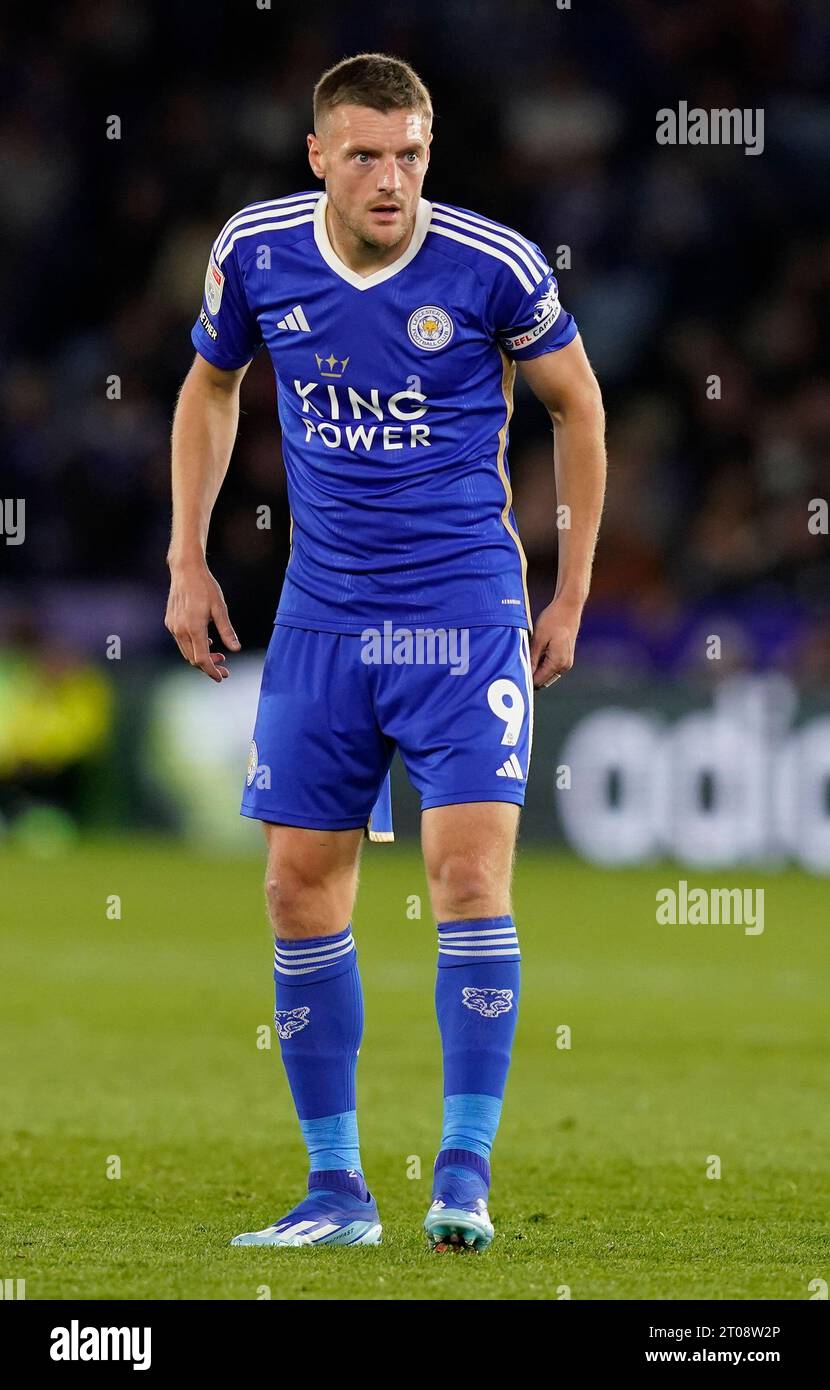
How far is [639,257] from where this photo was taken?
1633cm

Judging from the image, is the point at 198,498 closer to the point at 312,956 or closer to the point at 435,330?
the point at 435,330

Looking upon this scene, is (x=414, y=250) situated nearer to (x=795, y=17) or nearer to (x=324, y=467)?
(x=324, y=467)

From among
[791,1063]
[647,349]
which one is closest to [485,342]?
[791,1063]

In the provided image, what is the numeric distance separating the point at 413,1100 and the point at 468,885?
2515 mm

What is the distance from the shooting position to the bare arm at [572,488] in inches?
181

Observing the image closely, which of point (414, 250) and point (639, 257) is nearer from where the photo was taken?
point (414, 250)

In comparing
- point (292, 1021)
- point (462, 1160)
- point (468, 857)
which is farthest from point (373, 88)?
point (462, 1160)

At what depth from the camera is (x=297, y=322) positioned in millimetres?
4559

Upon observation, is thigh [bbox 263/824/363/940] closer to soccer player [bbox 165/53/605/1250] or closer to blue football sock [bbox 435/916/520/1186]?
soccer player [bbox 165/53/605/1250]
